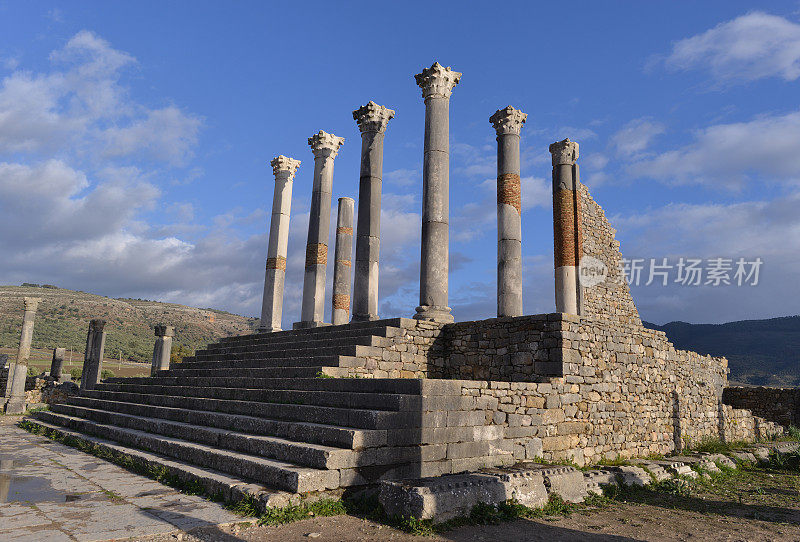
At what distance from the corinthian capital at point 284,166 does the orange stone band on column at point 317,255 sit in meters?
3.61

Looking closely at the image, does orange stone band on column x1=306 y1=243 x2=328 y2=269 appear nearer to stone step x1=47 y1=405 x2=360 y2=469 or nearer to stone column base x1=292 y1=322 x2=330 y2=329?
stone column base x1=292 y1=322 x2=330 y2=329

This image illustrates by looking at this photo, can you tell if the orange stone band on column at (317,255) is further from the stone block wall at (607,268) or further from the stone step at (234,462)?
the stone step at (234,462)

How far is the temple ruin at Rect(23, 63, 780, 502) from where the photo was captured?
7.20 metres

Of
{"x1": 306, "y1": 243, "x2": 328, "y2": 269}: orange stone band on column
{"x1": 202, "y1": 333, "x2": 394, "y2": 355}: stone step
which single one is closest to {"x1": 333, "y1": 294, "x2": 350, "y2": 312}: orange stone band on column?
{"x1": 306, "y1": 243, "x2": 328, "y2": 269}: orange stone band on column

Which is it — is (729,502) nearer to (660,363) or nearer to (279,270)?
(660,363)

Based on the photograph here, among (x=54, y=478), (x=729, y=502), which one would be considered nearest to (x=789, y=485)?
(x=729, y=502)

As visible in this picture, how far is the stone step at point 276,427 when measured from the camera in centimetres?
668

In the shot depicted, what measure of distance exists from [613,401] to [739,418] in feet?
28.8

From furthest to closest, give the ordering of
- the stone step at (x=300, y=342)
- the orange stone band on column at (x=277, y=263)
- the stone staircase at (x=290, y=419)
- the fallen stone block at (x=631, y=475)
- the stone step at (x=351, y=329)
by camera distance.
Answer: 1. the orange stone band on column at (x=277, y=263)
2. the stone step at (x=351, y=329)
3. the stone step at (x=300, y=342)
4. the fallen stone block at (x=631, y=475)
5. the stone staircase at (x=290, y=419)

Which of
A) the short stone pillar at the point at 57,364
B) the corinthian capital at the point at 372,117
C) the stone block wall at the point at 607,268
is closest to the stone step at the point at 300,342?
the corinthian capital at the point at 372,117

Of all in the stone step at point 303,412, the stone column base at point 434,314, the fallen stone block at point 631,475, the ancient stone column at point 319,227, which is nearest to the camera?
the stone step at point 303,412

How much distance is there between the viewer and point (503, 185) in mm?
15195

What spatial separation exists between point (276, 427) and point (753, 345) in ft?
319

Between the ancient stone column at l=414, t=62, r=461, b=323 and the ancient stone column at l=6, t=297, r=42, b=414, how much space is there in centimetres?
1774
